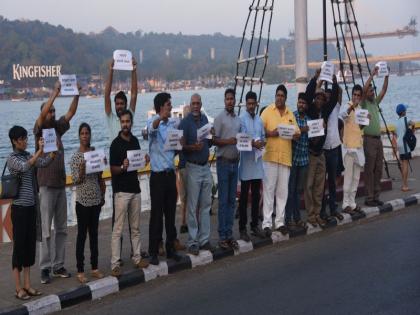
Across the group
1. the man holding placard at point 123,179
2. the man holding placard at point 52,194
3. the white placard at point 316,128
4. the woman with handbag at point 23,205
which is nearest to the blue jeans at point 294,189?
the white placard at point 316,128

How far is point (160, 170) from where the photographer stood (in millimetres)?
8023

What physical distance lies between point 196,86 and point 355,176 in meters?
46.6

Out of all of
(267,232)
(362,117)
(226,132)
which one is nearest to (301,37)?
(362,117)

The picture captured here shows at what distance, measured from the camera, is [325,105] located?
401 inches

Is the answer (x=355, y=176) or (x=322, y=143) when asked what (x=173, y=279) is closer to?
(x=322, y=143)

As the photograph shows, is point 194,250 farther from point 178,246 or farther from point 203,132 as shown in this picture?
point 203,132

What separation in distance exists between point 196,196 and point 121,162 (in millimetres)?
1272

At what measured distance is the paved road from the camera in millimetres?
6543

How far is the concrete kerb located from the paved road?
0.38ft

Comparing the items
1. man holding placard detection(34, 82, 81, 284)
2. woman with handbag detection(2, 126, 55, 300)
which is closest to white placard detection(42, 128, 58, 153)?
woman with handbag detection(2, 126, 55, 300)

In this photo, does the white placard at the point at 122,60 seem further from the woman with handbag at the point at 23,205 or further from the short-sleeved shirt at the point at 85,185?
the woman with handbag at the point at 23,205

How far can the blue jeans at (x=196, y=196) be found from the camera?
8477mm

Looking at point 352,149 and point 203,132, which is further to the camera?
point 352,149

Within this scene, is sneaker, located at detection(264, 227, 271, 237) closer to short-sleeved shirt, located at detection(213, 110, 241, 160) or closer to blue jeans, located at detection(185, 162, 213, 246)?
blue jeans, located at detection(185, 162, 213, 246)
